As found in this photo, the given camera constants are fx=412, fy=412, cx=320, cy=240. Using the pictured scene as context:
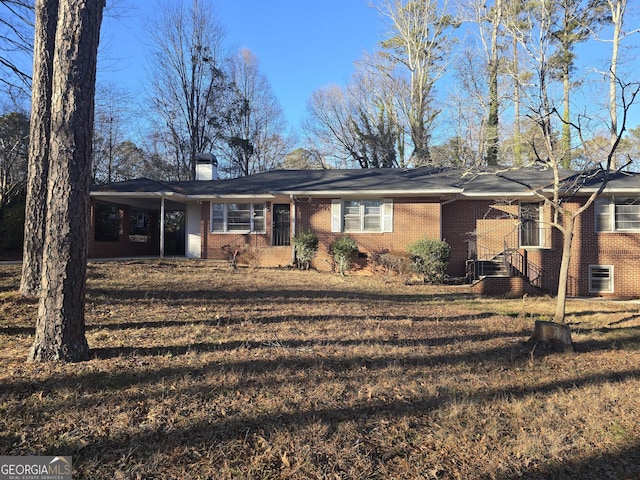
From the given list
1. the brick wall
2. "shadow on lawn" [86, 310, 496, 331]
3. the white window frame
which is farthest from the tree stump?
the white window frame

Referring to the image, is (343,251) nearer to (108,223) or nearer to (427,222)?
(427,222)

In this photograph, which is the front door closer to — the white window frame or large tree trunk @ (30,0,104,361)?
the white window frame

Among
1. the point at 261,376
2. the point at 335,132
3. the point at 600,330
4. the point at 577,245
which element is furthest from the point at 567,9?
the point at 335,132

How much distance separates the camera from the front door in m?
16.1

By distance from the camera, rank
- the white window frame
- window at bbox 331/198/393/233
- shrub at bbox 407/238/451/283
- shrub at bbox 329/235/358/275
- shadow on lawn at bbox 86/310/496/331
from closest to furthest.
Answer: shadow on lawn at bbox 86/310/496/331 → shrub at bbox 407/238/451/283 → shrub at bbox 329/235/358/275 → window at bbox 331/198/393/233 → the white window frame

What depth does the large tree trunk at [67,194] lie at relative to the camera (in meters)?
4.18

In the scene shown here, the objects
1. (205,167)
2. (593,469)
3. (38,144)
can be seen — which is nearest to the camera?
(593,469)

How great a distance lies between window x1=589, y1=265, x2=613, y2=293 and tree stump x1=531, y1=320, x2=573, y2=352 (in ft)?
34.3

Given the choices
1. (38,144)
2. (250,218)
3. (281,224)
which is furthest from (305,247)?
(38,144)

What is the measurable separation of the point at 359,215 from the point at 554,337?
32.0 ft

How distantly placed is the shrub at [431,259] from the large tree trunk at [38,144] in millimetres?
10181

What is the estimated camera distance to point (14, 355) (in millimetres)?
4453

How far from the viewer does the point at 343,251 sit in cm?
1417

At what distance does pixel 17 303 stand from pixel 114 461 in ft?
16.7
